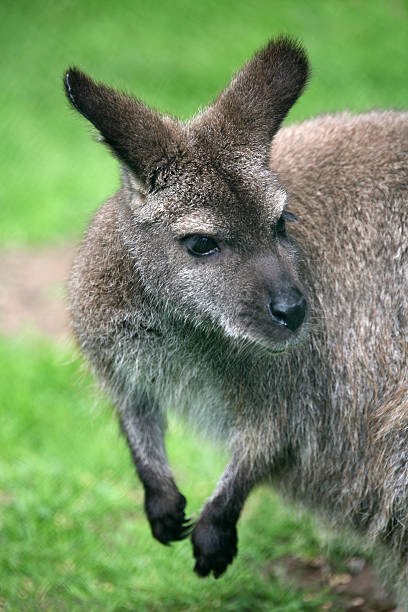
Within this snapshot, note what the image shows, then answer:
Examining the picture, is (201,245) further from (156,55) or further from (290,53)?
(156,55)

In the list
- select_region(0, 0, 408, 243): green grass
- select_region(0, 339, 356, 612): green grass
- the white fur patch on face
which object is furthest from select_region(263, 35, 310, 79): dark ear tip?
select_region(0, 0, 408, 243): green grass

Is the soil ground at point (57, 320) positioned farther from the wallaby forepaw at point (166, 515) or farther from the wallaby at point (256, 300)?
the wallaby forepaw at point (166, 515)

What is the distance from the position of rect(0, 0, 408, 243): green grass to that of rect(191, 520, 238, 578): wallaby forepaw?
8.89 m

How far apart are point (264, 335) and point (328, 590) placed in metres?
2.01

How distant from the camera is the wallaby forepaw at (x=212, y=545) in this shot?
438 centimetres

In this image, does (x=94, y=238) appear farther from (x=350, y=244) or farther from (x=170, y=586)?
(x=170, y=586)

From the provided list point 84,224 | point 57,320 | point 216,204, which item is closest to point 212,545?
point 216,204

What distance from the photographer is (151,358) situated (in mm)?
4371

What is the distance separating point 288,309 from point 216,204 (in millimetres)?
536

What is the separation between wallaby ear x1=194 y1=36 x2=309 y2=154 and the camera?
402cm

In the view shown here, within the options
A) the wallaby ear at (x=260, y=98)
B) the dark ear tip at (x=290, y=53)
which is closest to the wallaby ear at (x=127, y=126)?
the wallaby ear at (x=260, y=98)

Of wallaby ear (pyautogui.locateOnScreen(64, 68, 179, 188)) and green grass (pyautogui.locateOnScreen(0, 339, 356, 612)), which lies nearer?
wallaby ear (pyautogui.locateOnScreen(64, 68, 179, 188))

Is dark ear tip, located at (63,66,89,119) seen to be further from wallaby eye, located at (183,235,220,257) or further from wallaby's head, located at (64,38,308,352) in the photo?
wallaby eye, located at (183,235,220,257)

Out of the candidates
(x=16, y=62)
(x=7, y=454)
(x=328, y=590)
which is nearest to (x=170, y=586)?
(x=328, y=590)
